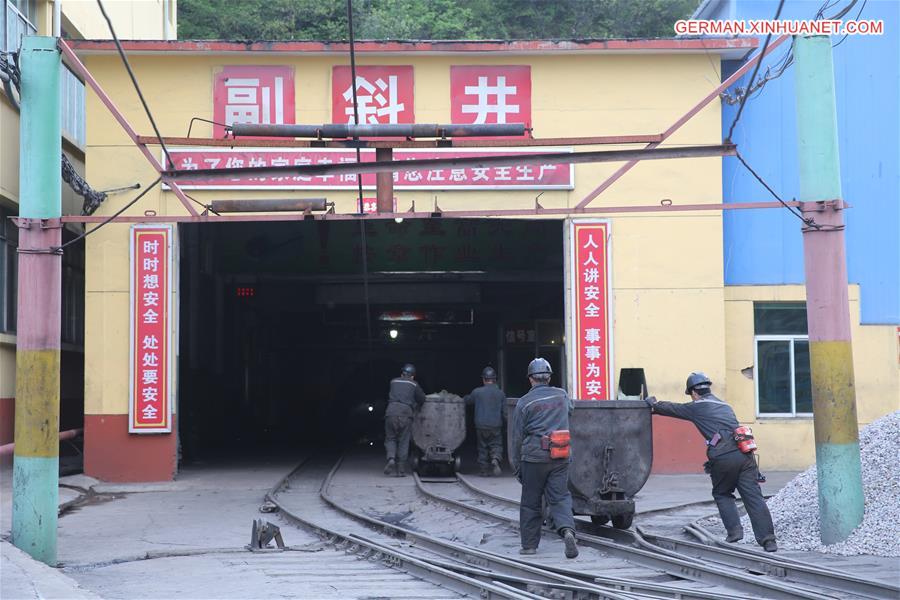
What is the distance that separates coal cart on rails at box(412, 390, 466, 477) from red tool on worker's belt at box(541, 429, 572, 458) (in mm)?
8789

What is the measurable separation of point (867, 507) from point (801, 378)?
876 cm

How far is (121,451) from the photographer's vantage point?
18.1 meters

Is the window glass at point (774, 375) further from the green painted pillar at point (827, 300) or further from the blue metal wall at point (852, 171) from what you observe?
the green painted pillar at point (827, 300)

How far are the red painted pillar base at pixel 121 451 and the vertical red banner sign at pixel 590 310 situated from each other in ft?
22.3

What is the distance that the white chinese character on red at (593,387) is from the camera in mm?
18125

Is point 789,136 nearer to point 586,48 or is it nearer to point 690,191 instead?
point 690,191

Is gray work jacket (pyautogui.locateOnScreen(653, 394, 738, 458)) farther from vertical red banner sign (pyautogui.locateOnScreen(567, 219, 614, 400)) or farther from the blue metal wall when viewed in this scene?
the blue metal wall

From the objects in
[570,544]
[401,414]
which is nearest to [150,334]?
[401,414]

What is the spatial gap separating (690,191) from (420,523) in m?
7.98

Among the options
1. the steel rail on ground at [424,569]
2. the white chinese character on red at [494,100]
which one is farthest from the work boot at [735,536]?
the white chinese character on red at [494,100]

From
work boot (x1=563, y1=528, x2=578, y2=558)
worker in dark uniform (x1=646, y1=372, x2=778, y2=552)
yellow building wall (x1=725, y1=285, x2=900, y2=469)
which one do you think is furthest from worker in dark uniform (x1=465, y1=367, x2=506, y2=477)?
work boot (x1=563, y1=528, x2=578, y2=558)

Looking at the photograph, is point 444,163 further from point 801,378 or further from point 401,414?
point 801,378

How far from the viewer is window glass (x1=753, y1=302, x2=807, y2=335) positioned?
1930 centimetres

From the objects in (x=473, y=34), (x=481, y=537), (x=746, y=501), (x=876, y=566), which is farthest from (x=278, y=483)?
(x=473, y=34)
